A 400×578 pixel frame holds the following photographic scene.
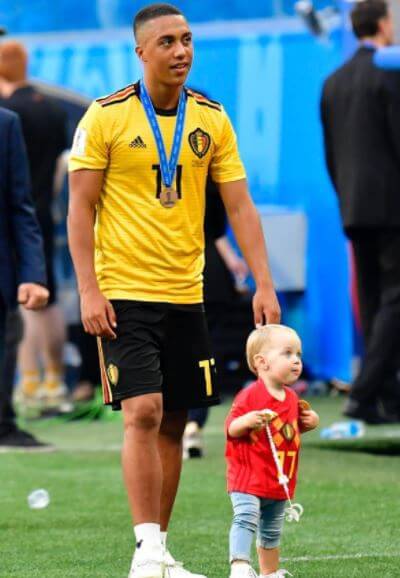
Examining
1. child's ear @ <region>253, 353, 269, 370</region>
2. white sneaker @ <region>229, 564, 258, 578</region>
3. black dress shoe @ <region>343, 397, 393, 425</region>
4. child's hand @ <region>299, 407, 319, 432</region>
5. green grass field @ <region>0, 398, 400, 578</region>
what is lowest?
black dress shoe @ <region>343, 397, 393, 425</region>

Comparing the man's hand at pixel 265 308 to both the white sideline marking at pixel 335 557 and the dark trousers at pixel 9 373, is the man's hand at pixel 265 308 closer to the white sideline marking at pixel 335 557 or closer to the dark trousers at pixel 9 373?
the white sideline marking at pixel 335 557

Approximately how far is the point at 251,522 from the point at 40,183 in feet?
23.5

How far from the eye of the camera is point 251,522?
17.2 feet

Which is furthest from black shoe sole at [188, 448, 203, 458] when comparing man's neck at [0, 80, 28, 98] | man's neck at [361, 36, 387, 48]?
man's neck at [0, 80, 28, 98]

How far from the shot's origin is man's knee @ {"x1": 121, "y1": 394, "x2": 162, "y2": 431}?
5535 millimetres

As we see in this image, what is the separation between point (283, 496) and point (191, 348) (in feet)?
2.43

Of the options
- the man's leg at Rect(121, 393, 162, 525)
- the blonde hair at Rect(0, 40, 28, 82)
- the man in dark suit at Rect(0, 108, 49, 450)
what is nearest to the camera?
the man's leg at Rect(121, 393, 162, 525)

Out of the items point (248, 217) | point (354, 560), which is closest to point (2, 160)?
point (248, 217)

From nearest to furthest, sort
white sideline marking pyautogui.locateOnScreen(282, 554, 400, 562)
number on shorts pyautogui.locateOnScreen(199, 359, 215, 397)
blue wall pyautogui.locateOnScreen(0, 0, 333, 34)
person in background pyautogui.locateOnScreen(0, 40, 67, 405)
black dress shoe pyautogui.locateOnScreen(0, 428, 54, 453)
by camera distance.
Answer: number on shorts pyautogui.locateOnScreen(199, 359, 215, 397)
white sideline marking pyautogui.locateOnScreen(282, 554, 400, 562)
black dress shoe pyautogui.locateOnScreen(0, 428, 54, 453)
person in background pyautogui.locateOnScreen(0, 40, 67, 405)
blue wall pyautogui.locateOnScreen(0, 0, 333, 34)

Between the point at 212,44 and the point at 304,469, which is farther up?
the point at 212,44

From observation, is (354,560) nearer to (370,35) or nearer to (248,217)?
(248,217)

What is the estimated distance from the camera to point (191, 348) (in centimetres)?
581

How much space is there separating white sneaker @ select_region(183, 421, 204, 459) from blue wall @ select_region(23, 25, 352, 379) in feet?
15.2

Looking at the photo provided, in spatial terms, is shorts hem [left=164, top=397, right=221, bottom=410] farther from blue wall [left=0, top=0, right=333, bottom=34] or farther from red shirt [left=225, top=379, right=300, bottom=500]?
blue wall [left=0, top=0, right=333, bottom=34]
